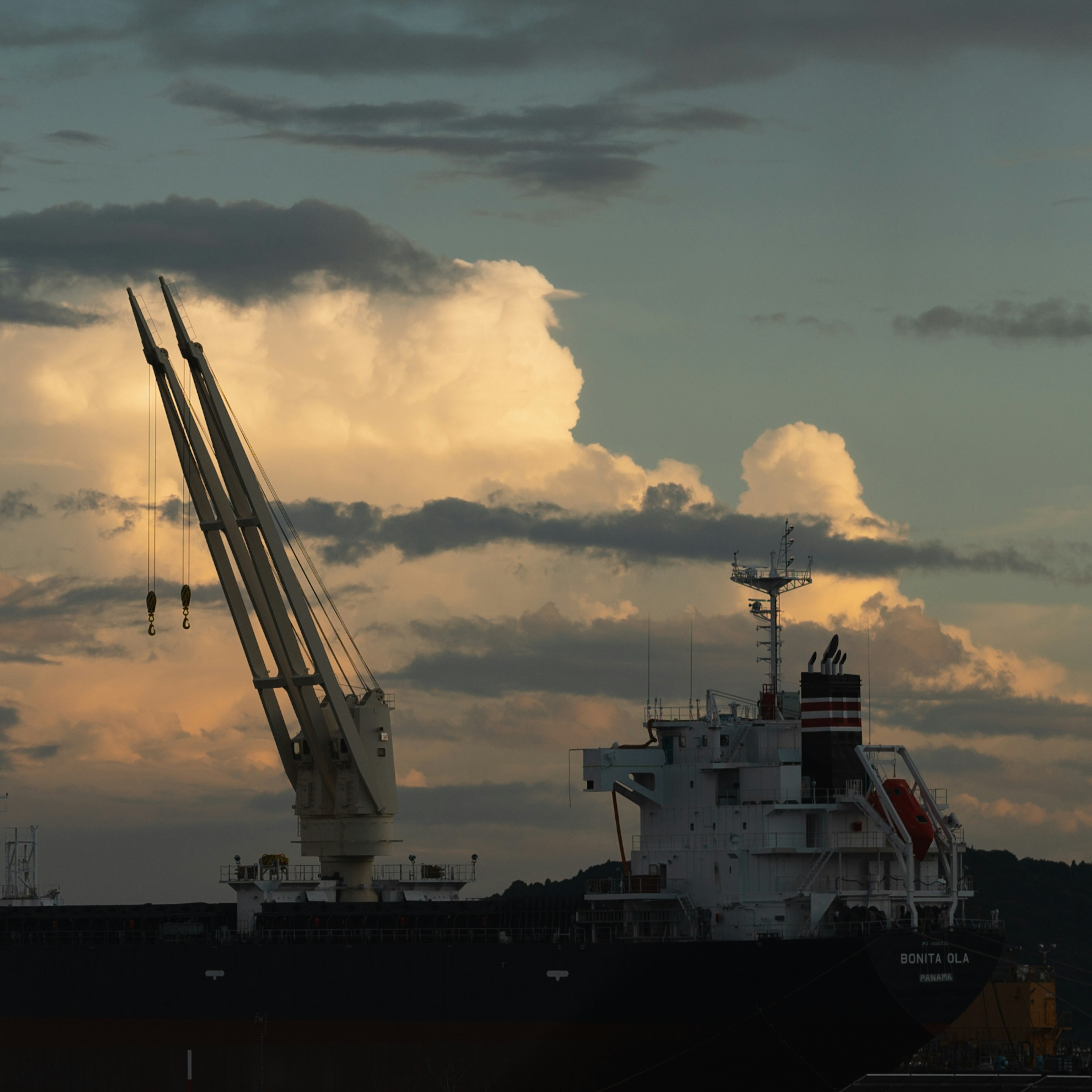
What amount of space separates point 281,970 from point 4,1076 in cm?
1213

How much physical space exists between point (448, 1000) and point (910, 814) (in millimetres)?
14951

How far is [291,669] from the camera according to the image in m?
64.3

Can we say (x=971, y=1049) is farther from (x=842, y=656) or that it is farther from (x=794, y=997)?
(x=842, y=656)

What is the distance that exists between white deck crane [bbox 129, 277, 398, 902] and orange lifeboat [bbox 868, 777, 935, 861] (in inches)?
689

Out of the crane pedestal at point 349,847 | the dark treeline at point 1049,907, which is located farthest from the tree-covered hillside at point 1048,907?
the crane pedestal at point 349,847

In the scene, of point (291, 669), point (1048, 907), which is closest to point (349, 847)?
point (291, 669)

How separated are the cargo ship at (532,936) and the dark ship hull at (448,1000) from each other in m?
0.08

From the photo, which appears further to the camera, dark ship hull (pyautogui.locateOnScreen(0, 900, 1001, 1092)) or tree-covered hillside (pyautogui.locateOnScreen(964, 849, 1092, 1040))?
tree-covered hillside (pyautogui.locateOnScreen(964, 849, 1092, 1040))

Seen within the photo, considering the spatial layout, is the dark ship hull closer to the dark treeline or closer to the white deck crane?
the white deck crane

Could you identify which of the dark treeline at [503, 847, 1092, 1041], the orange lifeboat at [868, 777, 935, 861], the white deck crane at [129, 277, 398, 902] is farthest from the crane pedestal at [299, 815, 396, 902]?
the dark treeline at [503, 847, 1092, 1041]

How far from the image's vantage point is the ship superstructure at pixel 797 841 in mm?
55906

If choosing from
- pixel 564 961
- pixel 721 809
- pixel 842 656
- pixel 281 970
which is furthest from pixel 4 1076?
pixel 842 656

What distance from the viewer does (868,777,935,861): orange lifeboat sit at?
56.1 meters

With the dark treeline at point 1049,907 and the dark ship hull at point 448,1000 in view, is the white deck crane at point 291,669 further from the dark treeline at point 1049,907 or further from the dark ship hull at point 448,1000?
the dark treeline at point 1049,907
